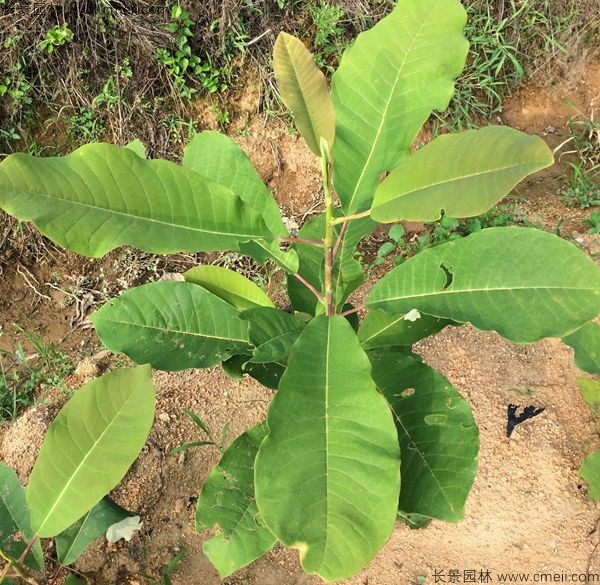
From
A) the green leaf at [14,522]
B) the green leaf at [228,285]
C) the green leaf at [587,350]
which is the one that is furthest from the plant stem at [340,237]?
the green leaf at [14,522]

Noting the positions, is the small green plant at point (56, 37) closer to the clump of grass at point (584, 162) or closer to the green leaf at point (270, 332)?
the green leaf at point (270, 332)

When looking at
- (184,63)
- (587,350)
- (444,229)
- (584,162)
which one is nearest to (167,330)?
(587,350)

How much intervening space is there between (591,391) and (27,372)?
8.47 ft

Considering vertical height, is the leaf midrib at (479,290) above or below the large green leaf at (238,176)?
below

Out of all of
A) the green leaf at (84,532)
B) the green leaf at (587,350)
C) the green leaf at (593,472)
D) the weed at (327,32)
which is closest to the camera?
the green leaf at (84,532)

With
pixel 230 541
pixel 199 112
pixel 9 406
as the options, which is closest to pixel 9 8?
pixel 199 112

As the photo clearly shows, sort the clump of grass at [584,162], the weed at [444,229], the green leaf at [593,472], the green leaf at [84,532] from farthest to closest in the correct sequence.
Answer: the clump of grass at [584,162] → the weed at [444,229] → the green leaf at [593,472] → the green leaf at [84,532]

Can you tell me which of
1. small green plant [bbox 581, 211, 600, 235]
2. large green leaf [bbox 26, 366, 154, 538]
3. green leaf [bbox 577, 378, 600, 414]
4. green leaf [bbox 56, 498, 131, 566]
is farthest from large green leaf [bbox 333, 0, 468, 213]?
small green plant [bbox 581, 211, 600, 235]

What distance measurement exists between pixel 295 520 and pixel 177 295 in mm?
647

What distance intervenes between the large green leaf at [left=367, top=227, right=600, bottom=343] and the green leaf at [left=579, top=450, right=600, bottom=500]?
3.36 ft

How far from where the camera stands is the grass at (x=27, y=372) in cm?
267

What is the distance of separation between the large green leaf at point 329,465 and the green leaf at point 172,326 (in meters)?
0.33

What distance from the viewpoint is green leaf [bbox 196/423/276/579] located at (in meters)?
1.35

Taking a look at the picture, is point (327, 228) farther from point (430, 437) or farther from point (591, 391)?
point (591, 391)
